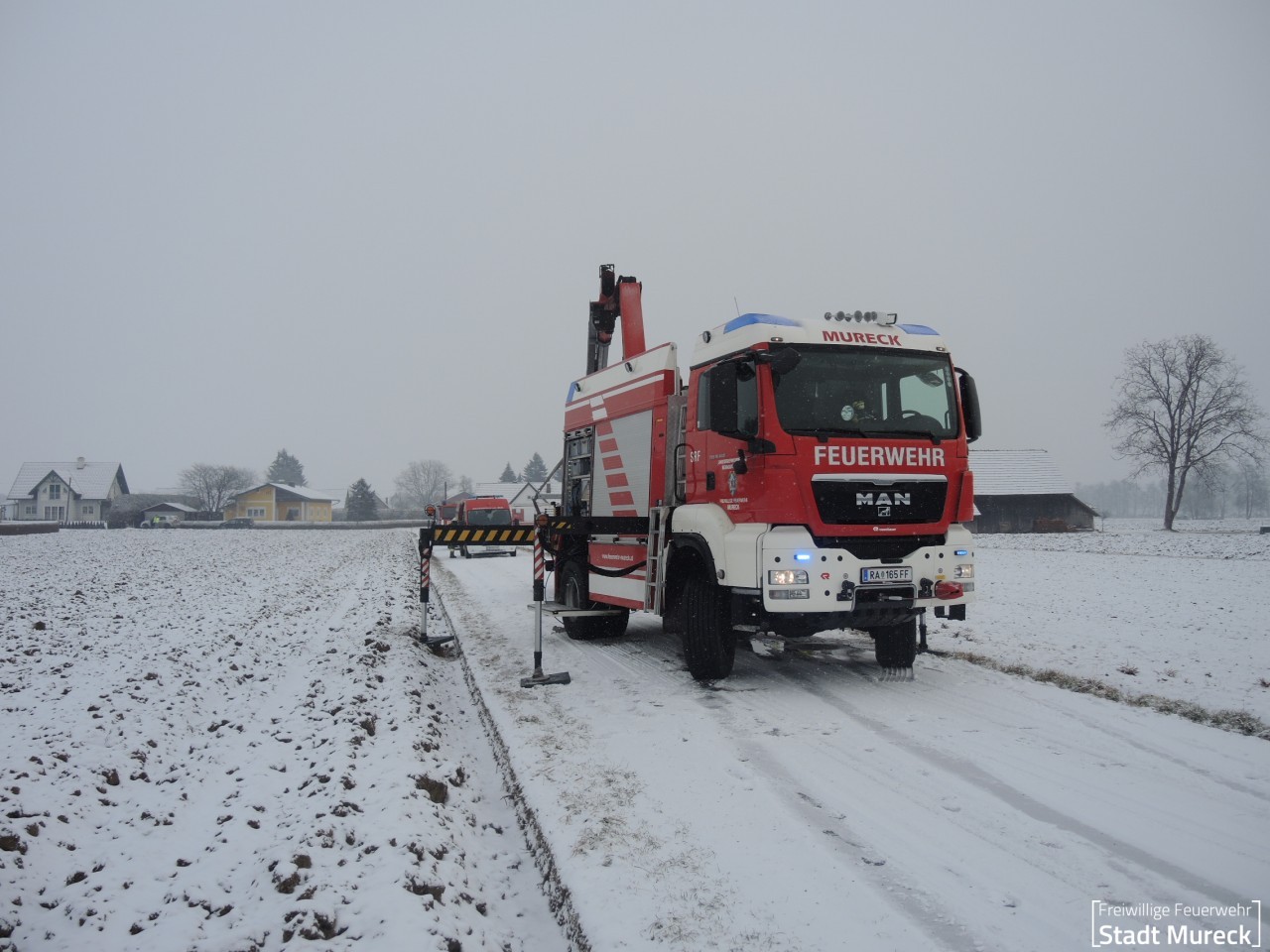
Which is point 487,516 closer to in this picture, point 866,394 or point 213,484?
point 866,394

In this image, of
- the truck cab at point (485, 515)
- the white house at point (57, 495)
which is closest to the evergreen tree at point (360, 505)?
the white house at point (57, 495)

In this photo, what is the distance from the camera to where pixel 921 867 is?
12.1 ft

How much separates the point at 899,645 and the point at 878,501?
1.80 metres

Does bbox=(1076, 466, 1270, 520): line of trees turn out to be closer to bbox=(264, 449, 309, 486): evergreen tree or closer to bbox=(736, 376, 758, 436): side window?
bbox=(736, 376, 758, 436): side window

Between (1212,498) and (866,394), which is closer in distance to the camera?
(866,394)

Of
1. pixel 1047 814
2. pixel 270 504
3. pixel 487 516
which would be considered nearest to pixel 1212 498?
pixel 487 516

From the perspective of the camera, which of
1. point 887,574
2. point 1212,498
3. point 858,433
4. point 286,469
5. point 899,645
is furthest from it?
point 286,469

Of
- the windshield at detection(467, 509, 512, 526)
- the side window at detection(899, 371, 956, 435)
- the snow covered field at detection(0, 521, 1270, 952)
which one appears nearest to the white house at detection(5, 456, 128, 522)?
the windshield at detection(467, 509, 512, 526)

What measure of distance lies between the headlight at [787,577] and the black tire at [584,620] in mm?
4286

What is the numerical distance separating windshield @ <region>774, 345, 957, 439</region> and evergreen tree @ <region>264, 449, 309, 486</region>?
15054 cm

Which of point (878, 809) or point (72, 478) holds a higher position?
point (72, 478)

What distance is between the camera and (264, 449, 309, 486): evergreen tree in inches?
5625

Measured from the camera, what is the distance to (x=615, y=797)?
4.66 metres

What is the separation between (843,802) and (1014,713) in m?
2.56
